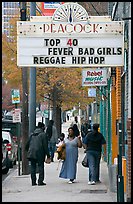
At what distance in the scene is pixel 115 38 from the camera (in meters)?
12.8

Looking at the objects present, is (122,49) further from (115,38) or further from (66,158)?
(66,158)

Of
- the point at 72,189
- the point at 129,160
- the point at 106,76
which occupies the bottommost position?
the point at 72,189

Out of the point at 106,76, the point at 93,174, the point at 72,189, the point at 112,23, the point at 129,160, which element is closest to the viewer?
the point at 129,160

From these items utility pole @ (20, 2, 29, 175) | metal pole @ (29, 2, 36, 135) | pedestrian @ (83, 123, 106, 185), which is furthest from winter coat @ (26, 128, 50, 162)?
utility pole @ (20, 2, 29, 175)

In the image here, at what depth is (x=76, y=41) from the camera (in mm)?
12891

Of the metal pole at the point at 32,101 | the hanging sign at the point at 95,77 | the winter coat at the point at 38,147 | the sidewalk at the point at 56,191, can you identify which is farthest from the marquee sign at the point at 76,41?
the hanging sign at the point at 95,77

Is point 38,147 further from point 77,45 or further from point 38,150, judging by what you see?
point 77,45

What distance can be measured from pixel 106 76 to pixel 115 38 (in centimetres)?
923

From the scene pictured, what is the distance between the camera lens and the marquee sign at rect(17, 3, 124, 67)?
12.8 metres

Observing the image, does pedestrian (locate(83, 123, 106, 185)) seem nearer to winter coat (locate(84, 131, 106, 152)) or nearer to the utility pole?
winter coat (locate(84, 131, 106, 152))

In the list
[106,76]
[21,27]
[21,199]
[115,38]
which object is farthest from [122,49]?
[106,76]

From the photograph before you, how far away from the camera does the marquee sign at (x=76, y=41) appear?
12.8 metres

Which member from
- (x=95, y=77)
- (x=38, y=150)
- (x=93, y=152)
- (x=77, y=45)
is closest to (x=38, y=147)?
(x=38, y=150)

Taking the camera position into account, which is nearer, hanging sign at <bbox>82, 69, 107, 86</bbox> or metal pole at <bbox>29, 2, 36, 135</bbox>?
metal pole at <bbox>29, 2, 36, 135</bbox>
